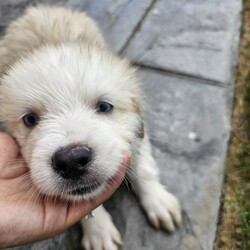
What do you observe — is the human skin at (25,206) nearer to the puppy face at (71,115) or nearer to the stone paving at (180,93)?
the puppy face at (71,115)

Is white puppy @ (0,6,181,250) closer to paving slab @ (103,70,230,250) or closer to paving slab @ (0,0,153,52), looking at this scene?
paving slab @ (103,70,230,250)

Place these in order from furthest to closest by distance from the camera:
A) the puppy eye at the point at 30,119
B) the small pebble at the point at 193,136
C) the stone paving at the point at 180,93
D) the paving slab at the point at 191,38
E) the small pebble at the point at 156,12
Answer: the small pebble at the point at 156,12 < the paving slab at the point at 191,38 < the small pebble at the point at 193,136 < the stone paving at the point at 180,93 < the puppy eye at the point at 30,119

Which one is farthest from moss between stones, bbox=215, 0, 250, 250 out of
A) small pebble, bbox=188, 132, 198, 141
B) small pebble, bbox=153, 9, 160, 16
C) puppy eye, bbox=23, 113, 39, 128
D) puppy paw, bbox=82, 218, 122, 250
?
puppy eye, bbox=23, 113, 39, 128

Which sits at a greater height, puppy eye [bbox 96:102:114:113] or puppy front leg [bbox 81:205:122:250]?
puppy eye [bbox 96:102:114:113]

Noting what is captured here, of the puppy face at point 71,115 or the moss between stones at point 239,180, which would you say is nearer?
the puppy face at point 71,115

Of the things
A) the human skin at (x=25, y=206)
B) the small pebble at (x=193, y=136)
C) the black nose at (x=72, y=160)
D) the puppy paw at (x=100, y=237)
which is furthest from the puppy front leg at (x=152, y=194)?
the black nose at (x=72, y=160)

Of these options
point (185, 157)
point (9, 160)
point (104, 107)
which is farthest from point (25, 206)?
point (185, 157)

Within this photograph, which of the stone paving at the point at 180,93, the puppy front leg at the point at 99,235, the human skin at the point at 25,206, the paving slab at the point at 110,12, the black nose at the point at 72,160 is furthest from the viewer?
the paving slab at the point at 110,12
